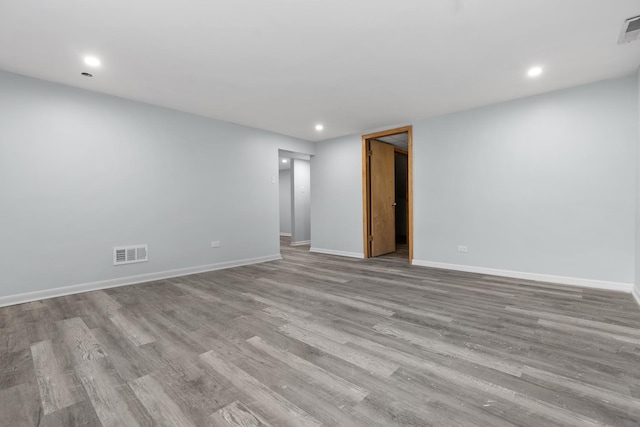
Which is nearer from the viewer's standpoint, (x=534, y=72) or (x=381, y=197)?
(x=534, y=72)

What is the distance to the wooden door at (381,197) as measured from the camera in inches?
Answer: 231

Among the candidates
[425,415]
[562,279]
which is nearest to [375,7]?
[425,415]

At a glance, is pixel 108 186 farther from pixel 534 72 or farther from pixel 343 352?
pixel 534 72

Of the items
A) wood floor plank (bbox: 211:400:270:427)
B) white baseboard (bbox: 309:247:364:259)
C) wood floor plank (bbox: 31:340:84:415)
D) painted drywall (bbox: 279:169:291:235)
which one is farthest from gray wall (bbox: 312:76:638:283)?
painted drywall (bbox: 279:169:291:235)

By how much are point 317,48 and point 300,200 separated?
18.5 ft

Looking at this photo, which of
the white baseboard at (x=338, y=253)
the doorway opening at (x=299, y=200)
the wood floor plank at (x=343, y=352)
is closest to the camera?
the wood floor plank at (x=343, y=352)

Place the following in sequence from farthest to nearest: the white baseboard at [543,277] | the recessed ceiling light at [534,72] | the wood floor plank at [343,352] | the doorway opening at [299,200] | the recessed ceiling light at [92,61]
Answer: the doorway opening at [299,200]
the white baseboard at [543,277]
the recessed ceiling light at [534,72]
the recessed ceiling light at [92,61]
the wood floor plank at [343,352]

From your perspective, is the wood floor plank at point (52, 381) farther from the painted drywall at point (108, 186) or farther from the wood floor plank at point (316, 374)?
the painted drywall at point (108, 186)

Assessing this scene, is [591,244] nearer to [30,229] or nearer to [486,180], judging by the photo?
[486,180]

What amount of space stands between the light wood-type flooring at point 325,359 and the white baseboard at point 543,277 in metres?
0.23

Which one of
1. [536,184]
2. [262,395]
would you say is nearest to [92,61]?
[262,395]

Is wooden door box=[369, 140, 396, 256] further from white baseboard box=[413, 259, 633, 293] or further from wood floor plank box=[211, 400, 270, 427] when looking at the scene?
wood floor plank box=[211, 400, 270, 427]

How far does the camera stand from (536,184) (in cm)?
382

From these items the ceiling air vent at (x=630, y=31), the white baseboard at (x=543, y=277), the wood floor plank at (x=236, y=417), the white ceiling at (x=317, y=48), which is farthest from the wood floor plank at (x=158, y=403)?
the white baseboard at (x=543, y=277)
